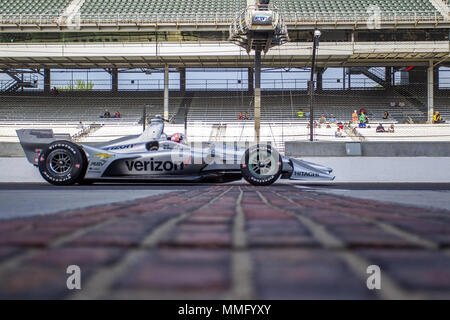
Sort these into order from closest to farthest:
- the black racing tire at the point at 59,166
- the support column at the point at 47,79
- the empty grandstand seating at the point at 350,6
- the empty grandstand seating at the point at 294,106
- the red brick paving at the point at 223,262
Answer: the red brick paving at the point at 223,262
the black racing tire at the point at 59,166
the empty grandstand seating at the point at 294,106
the empty grandstand seating at the point at 350,6
the support column at the point at 47,79

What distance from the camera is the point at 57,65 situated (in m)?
23.5

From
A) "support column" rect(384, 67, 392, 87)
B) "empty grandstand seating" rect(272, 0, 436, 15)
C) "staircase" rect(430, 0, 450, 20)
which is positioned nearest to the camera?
"staircase" rect(430, 0, 450, 20)

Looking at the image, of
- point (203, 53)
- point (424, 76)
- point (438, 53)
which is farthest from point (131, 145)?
point (424, 76)

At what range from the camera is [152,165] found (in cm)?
577

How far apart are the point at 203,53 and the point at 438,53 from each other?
14.2 meters

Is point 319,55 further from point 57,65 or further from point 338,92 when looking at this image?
point 57,65

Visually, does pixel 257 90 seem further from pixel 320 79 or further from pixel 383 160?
pixel 320 79

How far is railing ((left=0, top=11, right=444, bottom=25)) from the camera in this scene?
2100 centimetres

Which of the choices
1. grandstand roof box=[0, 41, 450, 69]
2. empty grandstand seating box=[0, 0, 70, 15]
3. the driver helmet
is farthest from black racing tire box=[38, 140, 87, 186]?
empty grandstand seating box=[0, 0, 70, 15]

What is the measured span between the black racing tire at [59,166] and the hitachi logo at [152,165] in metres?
0.73

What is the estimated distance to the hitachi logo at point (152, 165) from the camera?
227 inches

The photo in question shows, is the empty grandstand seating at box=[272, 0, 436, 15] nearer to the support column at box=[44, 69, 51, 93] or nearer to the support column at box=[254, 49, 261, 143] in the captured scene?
the support column at box=[254, 49, 261, 143]

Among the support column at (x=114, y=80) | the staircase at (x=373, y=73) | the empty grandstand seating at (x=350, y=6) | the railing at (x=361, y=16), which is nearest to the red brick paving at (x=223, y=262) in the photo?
the railing at (x=361, y=16)

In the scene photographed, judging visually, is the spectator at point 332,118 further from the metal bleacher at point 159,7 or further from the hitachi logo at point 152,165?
the hitachi logo at point 152,165
